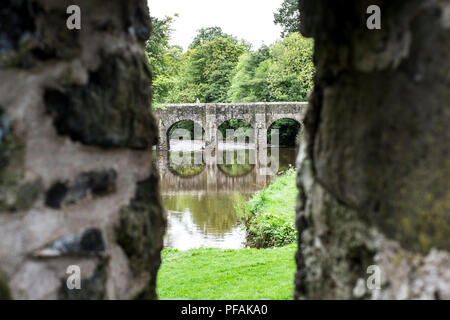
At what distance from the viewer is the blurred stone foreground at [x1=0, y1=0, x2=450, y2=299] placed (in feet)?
3.82

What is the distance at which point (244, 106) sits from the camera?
102ft

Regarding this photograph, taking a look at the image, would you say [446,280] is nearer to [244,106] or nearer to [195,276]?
[195,276]

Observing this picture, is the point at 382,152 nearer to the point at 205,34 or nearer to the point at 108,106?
the point at 108,106

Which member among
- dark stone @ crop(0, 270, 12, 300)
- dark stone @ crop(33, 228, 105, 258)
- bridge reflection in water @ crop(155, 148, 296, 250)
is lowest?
bridge reflection in water @ crop(155, 148, 296, 250)

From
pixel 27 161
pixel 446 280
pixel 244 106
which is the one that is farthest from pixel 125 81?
pixel 244 106

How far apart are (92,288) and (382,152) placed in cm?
102

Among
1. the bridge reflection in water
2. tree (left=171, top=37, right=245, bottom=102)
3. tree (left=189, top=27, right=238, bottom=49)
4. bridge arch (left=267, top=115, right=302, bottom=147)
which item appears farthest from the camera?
tree (left=189, top=27, right=238, bottom=49)

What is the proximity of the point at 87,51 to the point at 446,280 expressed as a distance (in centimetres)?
129

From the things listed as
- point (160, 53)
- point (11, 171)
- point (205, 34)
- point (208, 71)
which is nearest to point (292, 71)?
point (208, 71)

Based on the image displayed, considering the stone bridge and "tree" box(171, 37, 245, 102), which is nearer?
the stone bridge

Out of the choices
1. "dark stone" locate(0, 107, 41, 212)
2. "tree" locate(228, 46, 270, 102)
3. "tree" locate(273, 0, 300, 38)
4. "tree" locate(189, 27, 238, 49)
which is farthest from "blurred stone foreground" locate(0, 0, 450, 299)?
"tree" locate(189, 27, 238, 49)

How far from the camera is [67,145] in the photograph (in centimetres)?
136

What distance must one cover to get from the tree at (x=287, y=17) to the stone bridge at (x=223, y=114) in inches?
527

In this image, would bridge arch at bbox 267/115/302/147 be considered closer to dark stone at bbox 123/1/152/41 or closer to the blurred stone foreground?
dark stone at bbox 123/1/152/41
